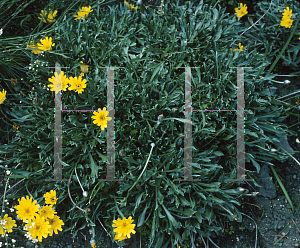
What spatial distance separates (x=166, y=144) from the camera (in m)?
2.54

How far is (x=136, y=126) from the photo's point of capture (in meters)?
2.58

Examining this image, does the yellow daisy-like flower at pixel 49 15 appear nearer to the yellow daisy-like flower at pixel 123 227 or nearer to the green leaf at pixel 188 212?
the yellow daisy-like flower at pixel 123 227

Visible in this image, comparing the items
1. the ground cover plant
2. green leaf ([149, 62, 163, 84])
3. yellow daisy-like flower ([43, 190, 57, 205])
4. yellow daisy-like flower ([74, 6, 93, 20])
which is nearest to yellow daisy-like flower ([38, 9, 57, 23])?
the ground cover plant

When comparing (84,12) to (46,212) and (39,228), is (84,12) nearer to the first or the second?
(46,212)

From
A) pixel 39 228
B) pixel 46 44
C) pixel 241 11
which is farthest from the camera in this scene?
pixel 241 11

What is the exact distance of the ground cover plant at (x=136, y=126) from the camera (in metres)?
2.49

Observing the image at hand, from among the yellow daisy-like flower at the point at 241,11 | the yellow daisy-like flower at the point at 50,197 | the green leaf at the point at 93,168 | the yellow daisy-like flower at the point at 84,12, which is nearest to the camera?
the yellow daisy-like flower at the point at 50,197

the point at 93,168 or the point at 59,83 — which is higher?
the point at 59,83

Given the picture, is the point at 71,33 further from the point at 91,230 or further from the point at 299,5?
the point at 299,5

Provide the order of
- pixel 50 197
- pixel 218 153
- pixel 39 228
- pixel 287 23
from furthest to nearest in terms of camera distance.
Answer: pixel 287 23 < pixel 218 153 < pixel 50 197 < pixel 39 228

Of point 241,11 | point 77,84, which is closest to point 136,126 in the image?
point 77,84

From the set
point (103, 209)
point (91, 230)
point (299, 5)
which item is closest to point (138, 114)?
point (103, 209)

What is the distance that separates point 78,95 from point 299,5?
2.69 metres

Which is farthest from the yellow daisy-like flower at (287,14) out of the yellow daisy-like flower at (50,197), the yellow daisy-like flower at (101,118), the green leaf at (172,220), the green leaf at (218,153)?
the yellow daisy-like flower at (50,197)
